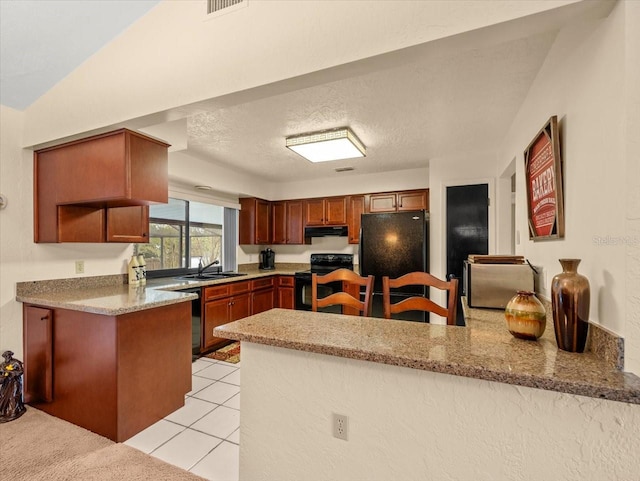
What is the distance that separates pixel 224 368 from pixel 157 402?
0.97m

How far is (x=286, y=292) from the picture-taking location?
4637mm

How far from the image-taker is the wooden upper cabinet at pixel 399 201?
4.13m

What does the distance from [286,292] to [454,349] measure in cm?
374

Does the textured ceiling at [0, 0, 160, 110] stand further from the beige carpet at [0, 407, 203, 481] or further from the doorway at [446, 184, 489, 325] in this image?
the doorway at [446, 184, 489, 325]

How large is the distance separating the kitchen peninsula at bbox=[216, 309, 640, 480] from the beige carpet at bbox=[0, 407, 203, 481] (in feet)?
2.64

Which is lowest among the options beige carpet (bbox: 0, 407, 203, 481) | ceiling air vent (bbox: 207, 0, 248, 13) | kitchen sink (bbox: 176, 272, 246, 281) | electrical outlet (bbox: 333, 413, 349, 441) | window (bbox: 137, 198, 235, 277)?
beige carpet (bbox: 0, 407, 203, 481)

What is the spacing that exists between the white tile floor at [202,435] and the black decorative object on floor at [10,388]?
98 centimetres

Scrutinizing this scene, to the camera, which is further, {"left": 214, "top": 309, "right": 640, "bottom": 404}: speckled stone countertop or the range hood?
the range hood

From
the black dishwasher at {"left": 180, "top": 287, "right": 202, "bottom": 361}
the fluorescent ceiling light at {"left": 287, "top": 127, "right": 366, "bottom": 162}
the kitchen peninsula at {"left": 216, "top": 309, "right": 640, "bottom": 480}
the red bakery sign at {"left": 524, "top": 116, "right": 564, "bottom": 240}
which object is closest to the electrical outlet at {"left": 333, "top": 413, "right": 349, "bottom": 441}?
the kitchen peninsula at {"left": 216, "top": 309, "right": 640, "bottom": 480}

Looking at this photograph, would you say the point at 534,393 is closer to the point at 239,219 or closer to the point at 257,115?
the point at 257,115

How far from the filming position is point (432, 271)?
148 inches

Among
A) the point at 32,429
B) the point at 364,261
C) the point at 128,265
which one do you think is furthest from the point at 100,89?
the point at 364,261

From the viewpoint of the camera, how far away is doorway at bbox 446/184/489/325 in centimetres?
347

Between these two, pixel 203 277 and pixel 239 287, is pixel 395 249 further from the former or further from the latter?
pixel 203 277
